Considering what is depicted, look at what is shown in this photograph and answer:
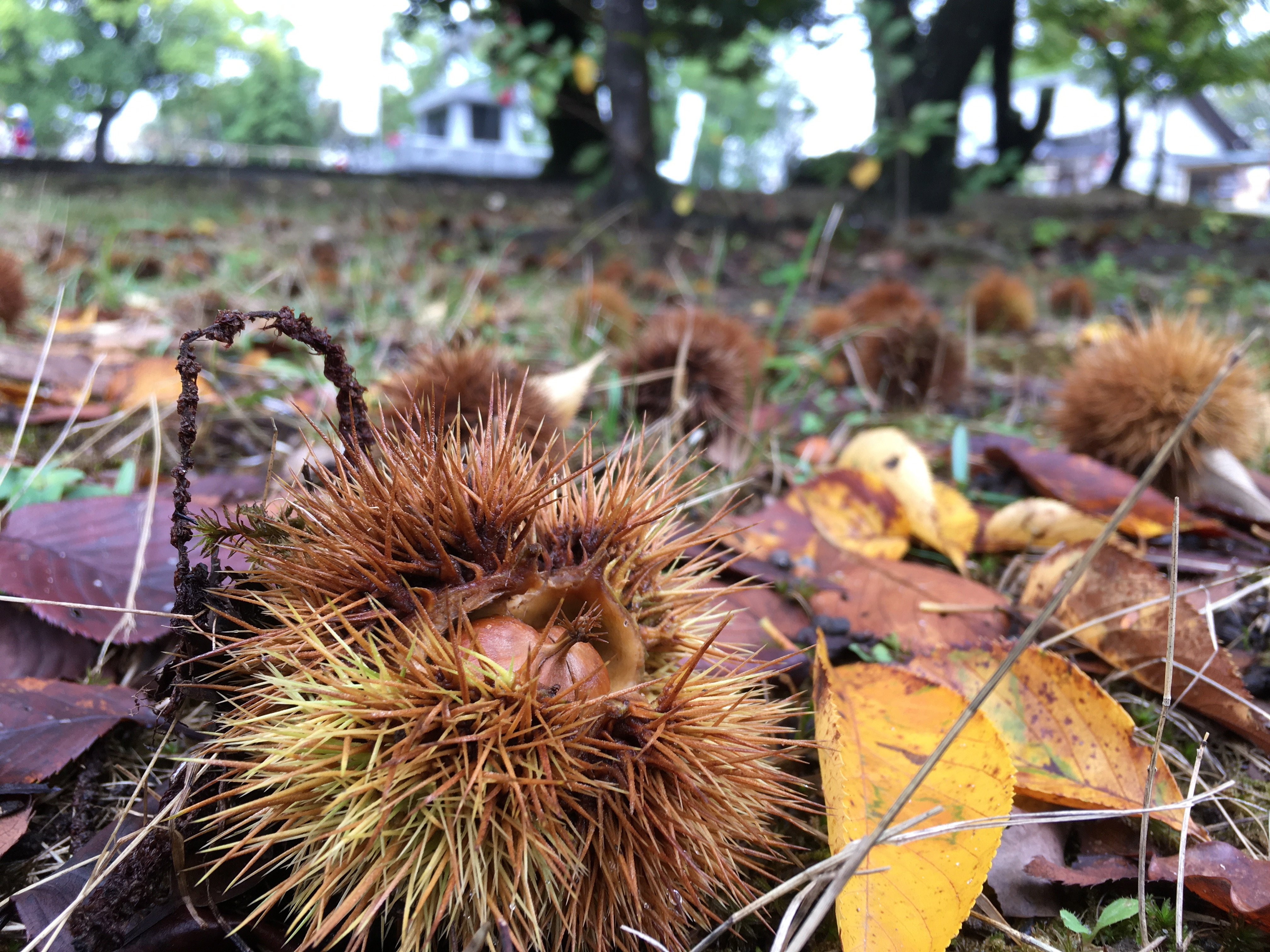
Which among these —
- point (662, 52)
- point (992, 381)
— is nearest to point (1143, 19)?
point (662, 52)

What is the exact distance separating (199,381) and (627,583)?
56.1 inches

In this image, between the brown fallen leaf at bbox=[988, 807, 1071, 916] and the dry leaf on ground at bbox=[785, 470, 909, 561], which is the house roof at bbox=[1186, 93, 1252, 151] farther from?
the brown fallen leaf at bbox=[988, 807, 1071, 916]

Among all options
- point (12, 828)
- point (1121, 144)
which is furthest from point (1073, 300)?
point (1121, 144)

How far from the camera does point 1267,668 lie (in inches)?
49.4

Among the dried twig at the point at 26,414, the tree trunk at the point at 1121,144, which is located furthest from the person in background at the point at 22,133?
the tree trunk at the point at 1121,144

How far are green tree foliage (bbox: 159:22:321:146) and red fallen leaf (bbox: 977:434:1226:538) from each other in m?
44.6

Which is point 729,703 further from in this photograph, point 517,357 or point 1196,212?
point 1196,212

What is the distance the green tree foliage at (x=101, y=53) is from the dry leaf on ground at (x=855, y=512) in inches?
1016

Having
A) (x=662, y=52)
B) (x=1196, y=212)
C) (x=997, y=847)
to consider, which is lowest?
(x=997, y=847)

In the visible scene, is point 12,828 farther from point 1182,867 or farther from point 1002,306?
point 1002,306


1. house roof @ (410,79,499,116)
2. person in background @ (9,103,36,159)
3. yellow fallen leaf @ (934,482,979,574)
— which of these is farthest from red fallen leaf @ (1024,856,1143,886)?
house roof @ (410,79,499,116)

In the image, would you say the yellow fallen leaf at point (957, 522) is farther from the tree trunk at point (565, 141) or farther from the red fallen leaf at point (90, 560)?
the tree trunk at point (565, 141)

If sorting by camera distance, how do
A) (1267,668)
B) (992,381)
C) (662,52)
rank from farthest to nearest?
1. (662,52)
2. (992,381)
3. (1267,668)

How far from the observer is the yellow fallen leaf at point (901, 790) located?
2.69ft
